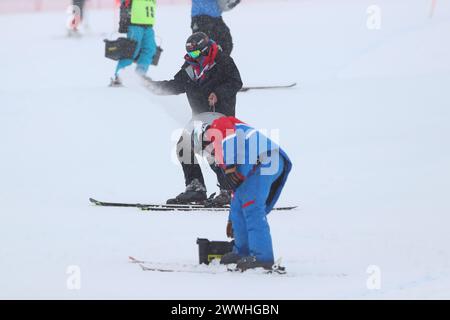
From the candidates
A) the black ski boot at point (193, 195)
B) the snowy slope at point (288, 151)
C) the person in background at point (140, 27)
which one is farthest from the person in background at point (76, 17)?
the black ski boot at point (193, 195)

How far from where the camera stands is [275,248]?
737 centimetres

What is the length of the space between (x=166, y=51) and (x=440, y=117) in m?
6.89

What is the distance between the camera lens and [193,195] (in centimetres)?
898

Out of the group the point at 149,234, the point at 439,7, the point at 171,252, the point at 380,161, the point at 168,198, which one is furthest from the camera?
the point at 439,7

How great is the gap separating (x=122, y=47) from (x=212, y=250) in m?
7.05

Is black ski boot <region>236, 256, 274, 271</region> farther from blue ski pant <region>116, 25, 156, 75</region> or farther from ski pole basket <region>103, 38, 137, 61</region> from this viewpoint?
blue ski pant <region>116, 25, 156, 75</region>

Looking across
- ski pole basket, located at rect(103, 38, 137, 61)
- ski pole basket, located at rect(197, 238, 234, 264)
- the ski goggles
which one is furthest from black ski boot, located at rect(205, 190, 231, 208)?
ski pole basket, located at rect(103, 38, 137, 61)

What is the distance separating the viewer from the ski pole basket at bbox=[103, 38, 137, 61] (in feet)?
42.5

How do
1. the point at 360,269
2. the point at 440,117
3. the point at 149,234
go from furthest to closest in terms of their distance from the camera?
the point at 440,117 < the point at 149,234 < the point at 360,269

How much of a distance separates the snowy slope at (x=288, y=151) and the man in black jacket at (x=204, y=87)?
583 mm

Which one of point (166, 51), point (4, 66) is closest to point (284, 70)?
point (166, 51)

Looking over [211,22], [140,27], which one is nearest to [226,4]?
[211,22]

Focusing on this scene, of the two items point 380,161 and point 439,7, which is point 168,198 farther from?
point 439,7

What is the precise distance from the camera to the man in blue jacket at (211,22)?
11586 millimetres
